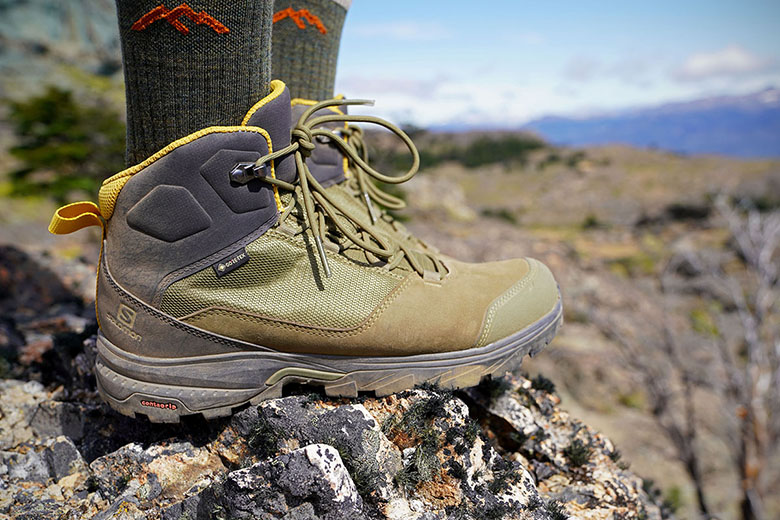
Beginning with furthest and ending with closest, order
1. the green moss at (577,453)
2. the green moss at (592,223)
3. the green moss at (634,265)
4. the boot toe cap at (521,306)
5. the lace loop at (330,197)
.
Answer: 1. the green moss at (592,223)
2. the green moss at (634,265)
3. the green moss at (577,453)
4. the boot toe cap at (521,306)
5. the lace loop at (330,197)

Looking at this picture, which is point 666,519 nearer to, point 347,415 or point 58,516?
point 347,415

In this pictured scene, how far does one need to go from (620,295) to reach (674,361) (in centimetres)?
322

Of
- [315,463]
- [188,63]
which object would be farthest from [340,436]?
[188,63]

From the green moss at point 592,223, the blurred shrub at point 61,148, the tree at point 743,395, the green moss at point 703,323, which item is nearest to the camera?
the tree at point 743,395

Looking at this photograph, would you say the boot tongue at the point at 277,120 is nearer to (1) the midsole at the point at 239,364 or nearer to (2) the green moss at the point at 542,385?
(1) the midsole at the point at 239,364

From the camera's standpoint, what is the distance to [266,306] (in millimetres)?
1291

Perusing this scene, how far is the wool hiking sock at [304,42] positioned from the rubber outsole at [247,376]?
103cm

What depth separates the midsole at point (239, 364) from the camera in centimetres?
129

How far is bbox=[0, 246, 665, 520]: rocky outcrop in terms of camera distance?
1139mm

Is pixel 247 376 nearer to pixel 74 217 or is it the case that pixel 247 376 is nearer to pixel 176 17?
pixel 74 217

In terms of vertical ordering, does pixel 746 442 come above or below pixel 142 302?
below

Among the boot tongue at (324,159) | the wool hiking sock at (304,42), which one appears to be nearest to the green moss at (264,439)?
the boot tongue at (324,159)

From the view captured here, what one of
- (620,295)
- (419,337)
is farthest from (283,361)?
(620,295)

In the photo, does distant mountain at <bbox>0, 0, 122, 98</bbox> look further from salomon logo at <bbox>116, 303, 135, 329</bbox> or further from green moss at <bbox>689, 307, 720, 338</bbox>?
salomon logo at <bbox>116, 303, 135, 329</bbox>
